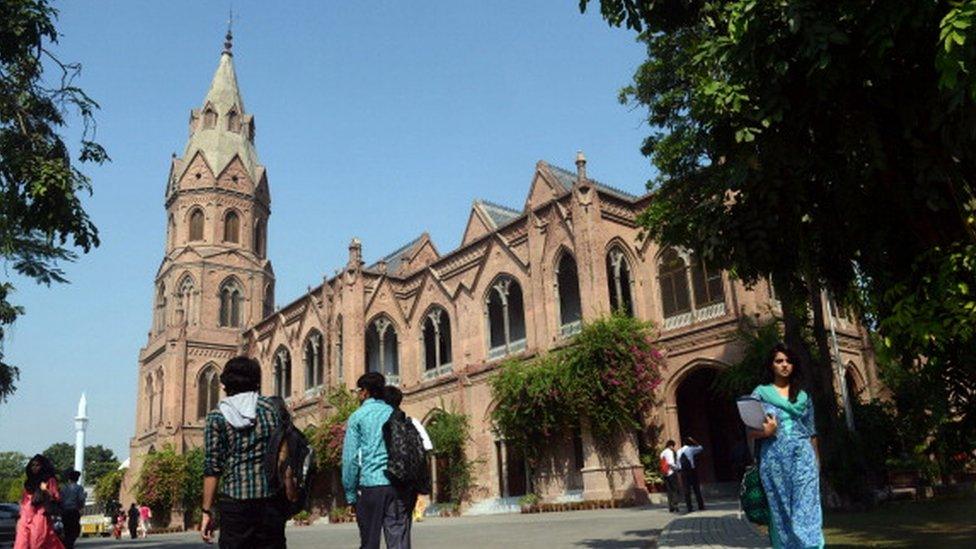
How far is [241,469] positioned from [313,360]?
3512cm

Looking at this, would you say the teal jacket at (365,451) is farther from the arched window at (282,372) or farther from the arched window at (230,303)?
the arched window at (230,303)

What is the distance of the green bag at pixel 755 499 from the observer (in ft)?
16.0

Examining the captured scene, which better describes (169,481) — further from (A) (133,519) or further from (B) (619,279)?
(B) (619,279)

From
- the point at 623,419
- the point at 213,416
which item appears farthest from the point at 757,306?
the point at 213,416

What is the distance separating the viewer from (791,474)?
4621 millimetres

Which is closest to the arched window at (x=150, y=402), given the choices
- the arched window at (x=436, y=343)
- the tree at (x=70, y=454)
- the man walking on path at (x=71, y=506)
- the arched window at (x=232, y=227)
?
the arched window at (x=232, y=227)

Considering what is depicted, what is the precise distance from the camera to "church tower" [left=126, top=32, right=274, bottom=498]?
4478 cm

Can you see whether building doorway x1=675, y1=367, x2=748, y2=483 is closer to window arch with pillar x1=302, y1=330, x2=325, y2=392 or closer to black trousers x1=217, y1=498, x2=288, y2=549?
window arch with pillar x1=302, y1=330, x2=325, y2=392

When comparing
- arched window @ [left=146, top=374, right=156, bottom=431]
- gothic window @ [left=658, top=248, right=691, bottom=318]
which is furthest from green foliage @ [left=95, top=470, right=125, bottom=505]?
gothic window @ [left=658, top=248, right=691, bottom=318]

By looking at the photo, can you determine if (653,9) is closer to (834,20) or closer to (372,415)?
(834,20)

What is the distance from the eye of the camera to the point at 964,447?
613cm

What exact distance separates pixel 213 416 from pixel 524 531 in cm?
997

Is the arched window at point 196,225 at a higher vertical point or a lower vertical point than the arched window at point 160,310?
higher

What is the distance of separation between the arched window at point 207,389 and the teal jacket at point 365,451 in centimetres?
4269
